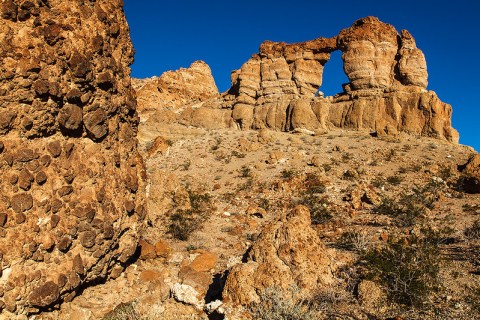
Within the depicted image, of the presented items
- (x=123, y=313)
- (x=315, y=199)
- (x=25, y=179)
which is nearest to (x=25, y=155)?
(x=25, y=179)

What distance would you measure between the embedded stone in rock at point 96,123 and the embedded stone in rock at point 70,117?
130 millimetres

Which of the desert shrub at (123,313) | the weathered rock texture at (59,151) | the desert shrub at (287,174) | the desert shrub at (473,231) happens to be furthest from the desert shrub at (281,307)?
the desert shrub at (287,174)

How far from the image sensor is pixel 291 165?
17.5m

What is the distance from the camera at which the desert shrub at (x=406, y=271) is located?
528 centimetres

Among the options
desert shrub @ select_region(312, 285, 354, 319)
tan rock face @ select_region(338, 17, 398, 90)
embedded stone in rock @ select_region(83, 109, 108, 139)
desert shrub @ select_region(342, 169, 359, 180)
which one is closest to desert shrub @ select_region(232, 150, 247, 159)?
desert shrub @ select_region(342, 169, 359, 180)

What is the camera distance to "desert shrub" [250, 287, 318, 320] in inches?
183

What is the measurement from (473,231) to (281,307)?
5.88 metres

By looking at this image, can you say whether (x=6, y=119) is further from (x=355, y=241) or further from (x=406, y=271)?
(x=355, y=241)

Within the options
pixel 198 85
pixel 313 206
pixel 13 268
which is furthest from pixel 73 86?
pixel 198 85

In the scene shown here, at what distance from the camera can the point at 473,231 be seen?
26.8 ft

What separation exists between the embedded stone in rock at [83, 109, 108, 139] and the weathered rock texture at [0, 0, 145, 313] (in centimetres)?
1

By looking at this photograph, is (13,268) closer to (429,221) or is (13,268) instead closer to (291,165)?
(429,221)

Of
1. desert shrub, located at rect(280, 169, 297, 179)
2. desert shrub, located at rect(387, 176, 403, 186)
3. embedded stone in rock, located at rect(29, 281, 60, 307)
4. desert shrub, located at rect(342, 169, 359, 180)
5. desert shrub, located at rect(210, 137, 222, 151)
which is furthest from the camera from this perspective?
desert shrub, located at rect(210, 137, 222, 151)

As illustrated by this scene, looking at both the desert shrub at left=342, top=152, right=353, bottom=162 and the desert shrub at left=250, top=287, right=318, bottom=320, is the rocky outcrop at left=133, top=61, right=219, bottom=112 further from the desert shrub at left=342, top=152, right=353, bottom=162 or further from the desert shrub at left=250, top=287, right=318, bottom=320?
the desert shrub at left=250, top=287, right=318, bottom=320
